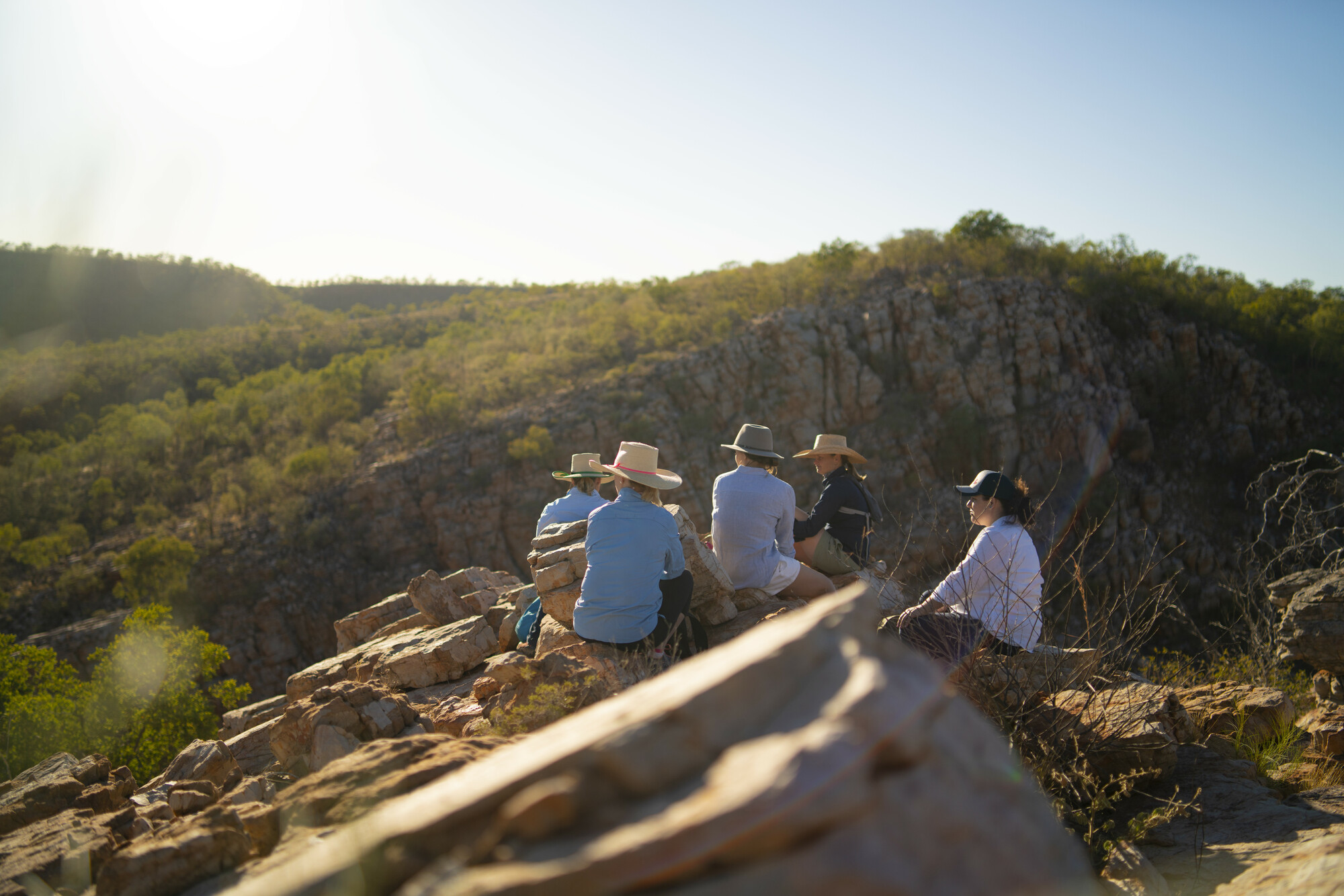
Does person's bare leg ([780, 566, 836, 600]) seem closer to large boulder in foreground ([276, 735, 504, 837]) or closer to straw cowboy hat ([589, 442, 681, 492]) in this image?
straw cowboy hat ([589, 442, 681, 492])

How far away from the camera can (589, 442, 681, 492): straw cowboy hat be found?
4086 mm

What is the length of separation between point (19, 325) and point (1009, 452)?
51088mm

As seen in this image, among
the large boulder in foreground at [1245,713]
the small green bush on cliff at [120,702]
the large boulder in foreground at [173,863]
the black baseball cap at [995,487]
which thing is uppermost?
the black baseball cap at [995,487]

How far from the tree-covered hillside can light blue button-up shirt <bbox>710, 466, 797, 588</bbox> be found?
45.5 ft

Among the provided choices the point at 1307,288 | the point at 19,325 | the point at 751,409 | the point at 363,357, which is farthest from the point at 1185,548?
the point at 19,325

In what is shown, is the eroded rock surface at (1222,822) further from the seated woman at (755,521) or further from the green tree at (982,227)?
the green tree at (982,227)

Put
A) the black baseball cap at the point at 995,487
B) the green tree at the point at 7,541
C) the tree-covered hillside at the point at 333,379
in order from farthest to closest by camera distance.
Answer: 1. the tree-covered hillside at the point at 333,379
2. the green tree at the point at 7,541
3. the black baseball cap at the point at 995,487

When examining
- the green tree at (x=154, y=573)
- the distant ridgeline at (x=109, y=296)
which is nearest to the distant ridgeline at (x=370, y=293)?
the distant ridgeline at (x=109, y=296)

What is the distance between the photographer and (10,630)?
538 inches

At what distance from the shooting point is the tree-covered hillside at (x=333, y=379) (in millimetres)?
16438

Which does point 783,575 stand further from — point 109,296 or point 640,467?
point 109,296

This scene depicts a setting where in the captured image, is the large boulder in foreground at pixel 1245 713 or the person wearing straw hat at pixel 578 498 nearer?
the large boulder in foreground at pixel 1245 713

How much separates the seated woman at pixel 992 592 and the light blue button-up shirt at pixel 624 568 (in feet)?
4.49

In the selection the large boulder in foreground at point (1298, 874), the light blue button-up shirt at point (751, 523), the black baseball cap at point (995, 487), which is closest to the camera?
the large boulder in foreground at point (1298, 874)
